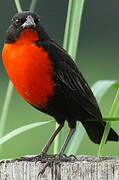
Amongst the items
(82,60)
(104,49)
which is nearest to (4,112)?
(82,60)

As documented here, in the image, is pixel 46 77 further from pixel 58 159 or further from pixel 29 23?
pixel 58 159

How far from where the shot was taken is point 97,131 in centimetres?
526

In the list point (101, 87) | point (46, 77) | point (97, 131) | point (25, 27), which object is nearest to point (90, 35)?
point (97, 131)

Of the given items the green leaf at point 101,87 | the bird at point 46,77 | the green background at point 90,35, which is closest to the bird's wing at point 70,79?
the bird at point 46,77

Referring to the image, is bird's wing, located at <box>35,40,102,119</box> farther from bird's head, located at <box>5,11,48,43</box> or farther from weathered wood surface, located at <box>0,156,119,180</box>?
weathered wood surface, located at <box>0,156,119,180</box>

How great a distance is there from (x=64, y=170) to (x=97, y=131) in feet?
4.25

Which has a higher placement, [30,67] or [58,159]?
[30,67]

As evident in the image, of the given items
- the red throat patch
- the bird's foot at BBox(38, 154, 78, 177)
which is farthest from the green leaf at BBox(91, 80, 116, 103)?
the red throat patch

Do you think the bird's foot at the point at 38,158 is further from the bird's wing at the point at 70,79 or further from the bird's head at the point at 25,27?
the bird's head at the point at 25,27

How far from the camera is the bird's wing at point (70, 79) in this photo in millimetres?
5009

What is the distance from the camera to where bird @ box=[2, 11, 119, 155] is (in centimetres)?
486

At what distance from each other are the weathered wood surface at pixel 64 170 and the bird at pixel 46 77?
61 cm

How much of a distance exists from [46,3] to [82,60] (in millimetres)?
3907

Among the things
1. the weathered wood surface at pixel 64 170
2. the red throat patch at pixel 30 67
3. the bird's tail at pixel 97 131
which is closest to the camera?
the weathered wood surface at pixel 64 170
